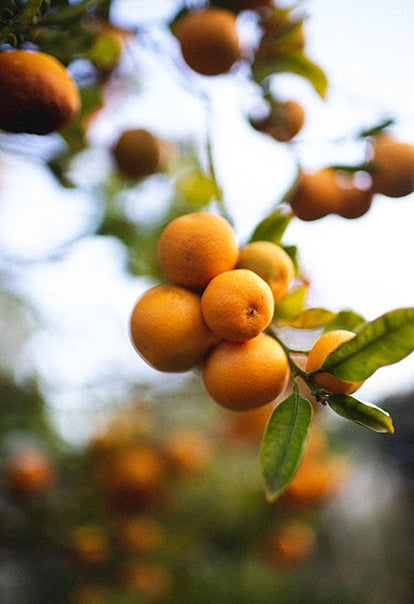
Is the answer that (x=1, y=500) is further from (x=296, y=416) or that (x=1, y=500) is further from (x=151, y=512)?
(x=296, y=416)

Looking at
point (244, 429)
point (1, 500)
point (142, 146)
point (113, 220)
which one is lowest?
point (1, 500)

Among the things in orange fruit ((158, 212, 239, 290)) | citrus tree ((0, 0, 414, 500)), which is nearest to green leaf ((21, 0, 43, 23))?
citrus tree ((0, 0, 414, 500))

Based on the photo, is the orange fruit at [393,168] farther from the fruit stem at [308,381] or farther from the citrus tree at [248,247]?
the fruit stem at [308,381]

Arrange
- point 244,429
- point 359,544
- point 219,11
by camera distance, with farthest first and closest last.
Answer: point 359,544, point 244,429, point 219,11

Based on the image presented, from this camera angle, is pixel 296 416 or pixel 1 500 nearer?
pixel 296 416

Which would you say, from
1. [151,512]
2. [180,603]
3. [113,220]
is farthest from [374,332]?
[180,603]
